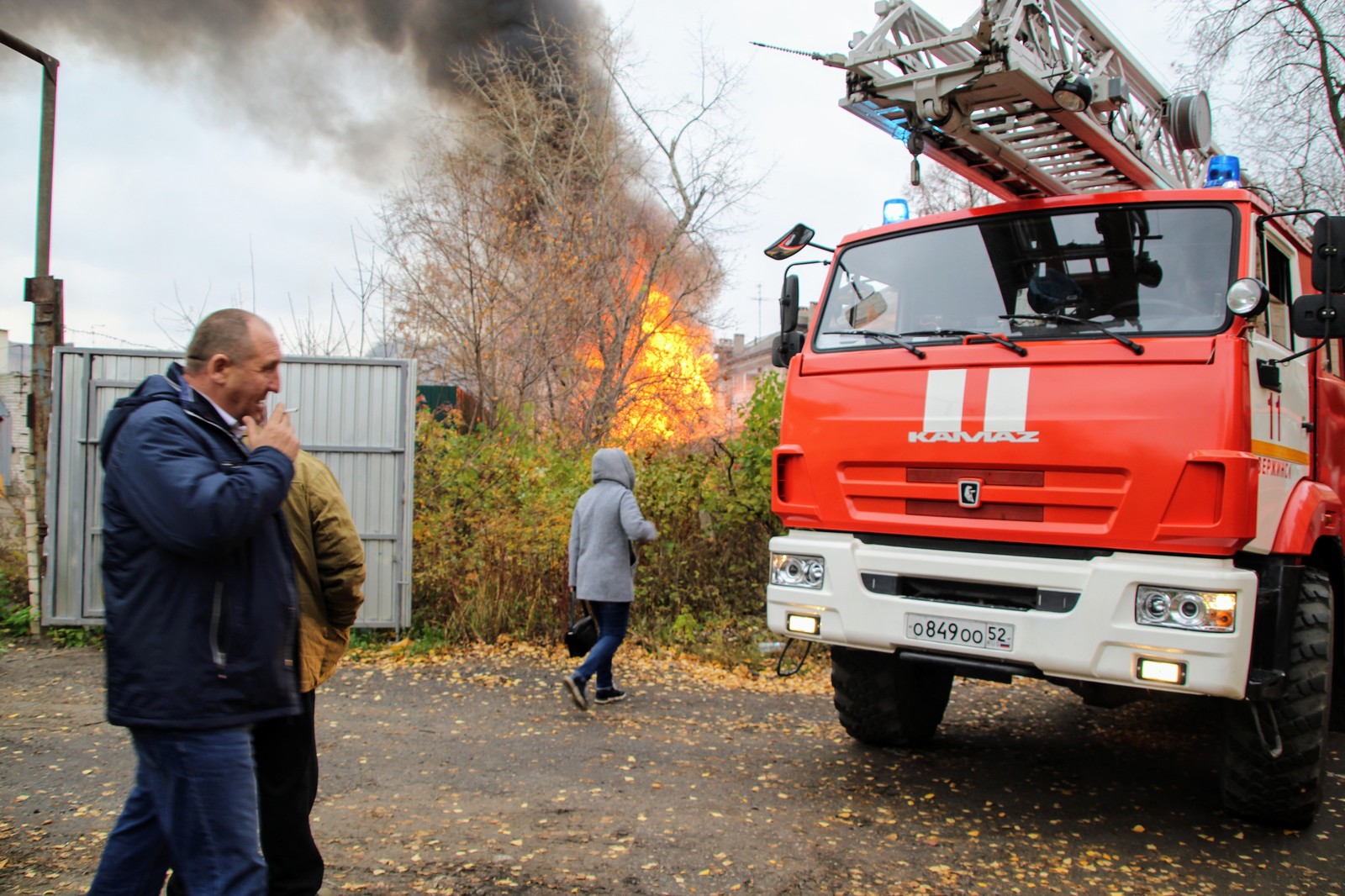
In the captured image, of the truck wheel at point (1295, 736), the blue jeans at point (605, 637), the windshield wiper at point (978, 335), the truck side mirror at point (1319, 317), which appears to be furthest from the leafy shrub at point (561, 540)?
the truck side mirror at point (1319, 317)

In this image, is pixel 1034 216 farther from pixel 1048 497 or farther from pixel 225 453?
pixel 225 453

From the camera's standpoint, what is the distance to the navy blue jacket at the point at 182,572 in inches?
91.5

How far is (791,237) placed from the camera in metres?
5.55

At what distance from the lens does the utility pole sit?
26.5 feet

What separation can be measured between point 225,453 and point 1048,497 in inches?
127

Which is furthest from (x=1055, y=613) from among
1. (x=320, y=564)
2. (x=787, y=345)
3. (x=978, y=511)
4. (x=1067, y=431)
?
(x=320, y=564)

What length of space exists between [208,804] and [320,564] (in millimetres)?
1018

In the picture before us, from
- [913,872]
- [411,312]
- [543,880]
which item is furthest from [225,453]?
[411,312]

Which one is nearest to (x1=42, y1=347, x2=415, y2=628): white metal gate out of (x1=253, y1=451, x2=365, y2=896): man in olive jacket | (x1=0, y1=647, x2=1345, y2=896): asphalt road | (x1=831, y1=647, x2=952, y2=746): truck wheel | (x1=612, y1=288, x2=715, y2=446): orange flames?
(x1=0, y1=647, x2=1345, y2=896): asphalt road

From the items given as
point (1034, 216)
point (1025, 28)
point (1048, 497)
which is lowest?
point (1048, 497)

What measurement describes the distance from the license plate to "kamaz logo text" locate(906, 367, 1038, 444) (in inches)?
31.5

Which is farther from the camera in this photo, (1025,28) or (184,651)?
(1025,28)

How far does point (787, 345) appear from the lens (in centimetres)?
576

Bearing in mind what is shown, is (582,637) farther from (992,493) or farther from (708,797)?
(992,493)
